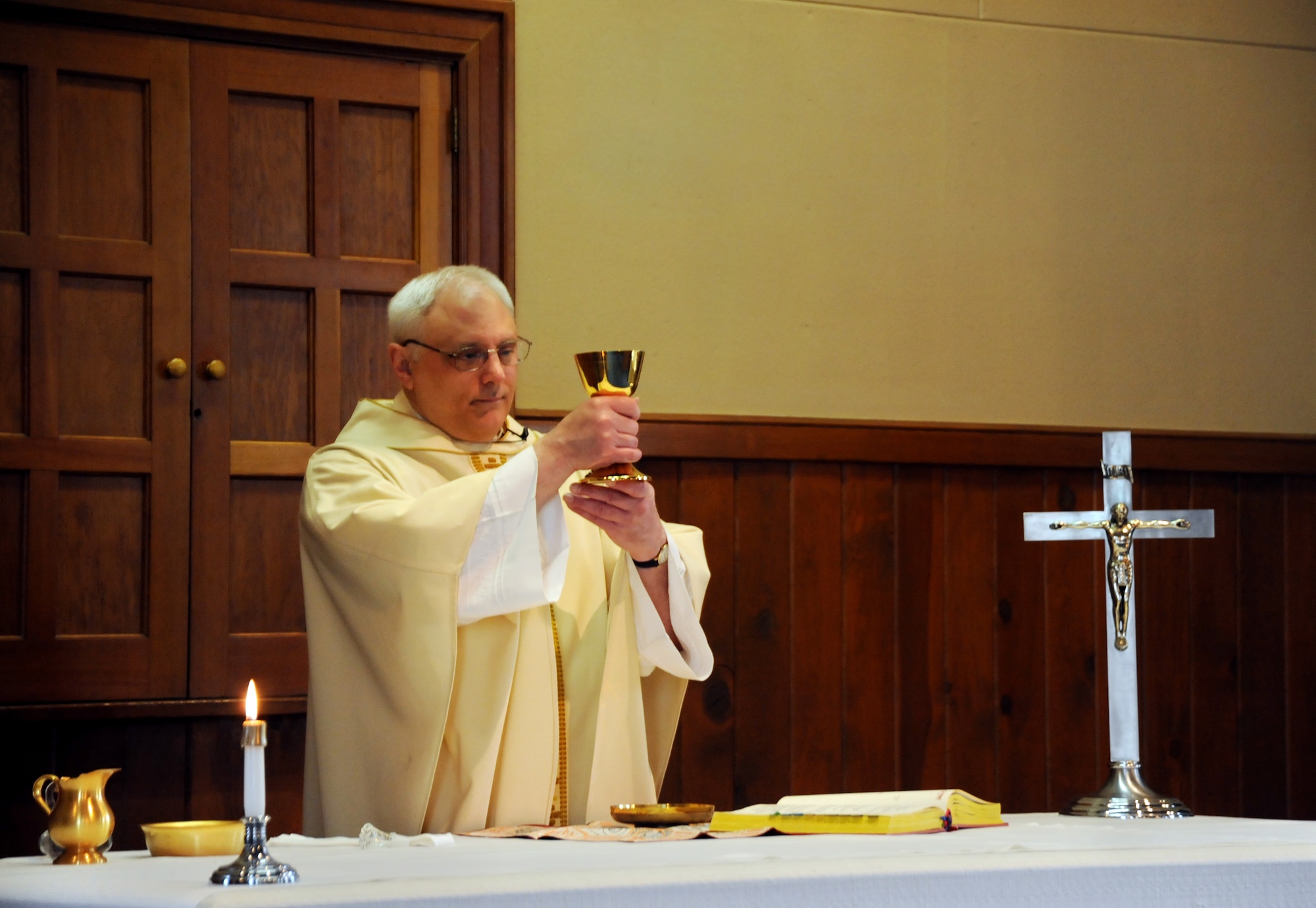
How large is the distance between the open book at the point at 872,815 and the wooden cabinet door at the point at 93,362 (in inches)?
83.2

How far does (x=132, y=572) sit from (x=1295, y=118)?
378 cm

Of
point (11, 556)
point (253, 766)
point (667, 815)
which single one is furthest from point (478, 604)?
point (11, 556)

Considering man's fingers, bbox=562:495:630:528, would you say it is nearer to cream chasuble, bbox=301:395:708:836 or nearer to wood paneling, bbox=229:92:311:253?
cream chasuble, bbox=301:395:708:836

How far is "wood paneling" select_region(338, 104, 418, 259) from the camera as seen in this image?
164 inches

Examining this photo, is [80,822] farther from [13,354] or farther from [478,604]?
[13,354]

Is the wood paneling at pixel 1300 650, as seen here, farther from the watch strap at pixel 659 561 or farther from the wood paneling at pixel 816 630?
the watch strap at pixel 659 561

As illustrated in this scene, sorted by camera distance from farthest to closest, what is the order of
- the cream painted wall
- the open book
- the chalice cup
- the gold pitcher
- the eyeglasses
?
the cream painted wall, the eyeglasses, the chalice cup, the open book, the gold pitcher

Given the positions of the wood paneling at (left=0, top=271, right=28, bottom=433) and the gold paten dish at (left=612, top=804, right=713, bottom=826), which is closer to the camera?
the gold paten dish at (left=612, top=804, right=713, bottom=826)

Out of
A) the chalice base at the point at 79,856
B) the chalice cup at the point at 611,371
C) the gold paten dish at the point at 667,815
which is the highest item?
the chalice cup at the point at 611,371

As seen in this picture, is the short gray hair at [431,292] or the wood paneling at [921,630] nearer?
the short gray hair at [431,292]

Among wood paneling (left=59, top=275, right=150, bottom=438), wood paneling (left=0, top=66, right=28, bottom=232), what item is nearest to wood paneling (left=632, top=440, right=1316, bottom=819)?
wood paneling (left=59, top=275, right=150, bottom=438)

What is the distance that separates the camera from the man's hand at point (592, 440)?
2.63 meters

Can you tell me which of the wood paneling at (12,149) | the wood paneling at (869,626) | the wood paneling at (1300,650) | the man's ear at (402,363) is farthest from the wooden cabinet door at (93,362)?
the wood paneling at (1300,650)

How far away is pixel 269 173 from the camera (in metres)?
4.09
